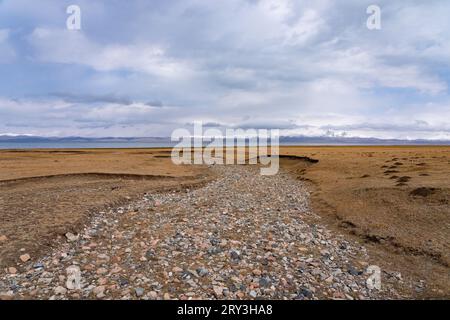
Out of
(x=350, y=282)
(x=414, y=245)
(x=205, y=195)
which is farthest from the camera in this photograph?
(x=205, y=195)

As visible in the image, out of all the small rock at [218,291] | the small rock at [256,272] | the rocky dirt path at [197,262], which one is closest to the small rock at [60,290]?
the rocky dirt path at [197,262]

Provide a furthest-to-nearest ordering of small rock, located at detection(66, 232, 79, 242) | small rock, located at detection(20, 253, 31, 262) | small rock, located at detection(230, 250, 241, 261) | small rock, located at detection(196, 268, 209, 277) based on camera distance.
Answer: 1. small rock, located at detection(66, 232, 79, 242)
2. small rock, located at detection(230, 250, 241, 261)
3. small rock, located at detection(20, 253, 31, 262)
4. small rock, located at detection(196, 268, 209, 277)

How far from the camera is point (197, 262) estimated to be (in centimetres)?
991

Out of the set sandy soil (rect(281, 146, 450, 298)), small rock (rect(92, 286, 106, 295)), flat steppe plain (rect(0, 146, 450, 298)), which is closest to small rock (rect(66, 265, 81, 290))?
small rock (rect(92, 286, 106, 295))

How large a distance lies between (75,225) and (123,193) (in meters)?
7.61

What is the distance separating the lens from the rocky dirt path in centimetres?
815

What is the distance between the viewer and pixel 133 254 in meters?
10.6

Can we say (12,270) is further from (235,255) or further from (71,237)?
(235,255)

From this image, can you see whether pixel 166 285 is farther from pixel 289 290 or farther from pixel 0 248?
pixel 0 248

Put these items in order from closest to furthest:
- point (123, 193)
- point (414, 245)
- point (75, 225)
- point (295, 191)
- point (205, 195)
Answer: point (414, 245)
point (75, 225)
point (123, 193)
point (205, 195)
point (295, 191)

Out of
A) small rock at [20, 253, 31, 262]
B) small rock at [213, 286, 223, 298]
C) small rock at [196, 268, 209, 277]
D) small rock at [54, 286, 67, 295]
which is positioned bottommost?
small rock at [213, 286, 223, 298]

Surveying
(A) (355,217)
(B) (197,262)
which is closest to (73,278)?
(B) (197,262)

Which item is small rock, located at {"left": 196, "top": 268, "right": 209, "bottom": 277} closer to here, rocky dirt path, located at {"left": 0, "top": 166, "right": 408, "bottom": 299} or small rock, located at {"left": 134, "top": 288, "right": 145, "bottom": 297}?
rocky dirt path, located at {"left": 0, "top": 166, "right": 408, "bottom": 299}
